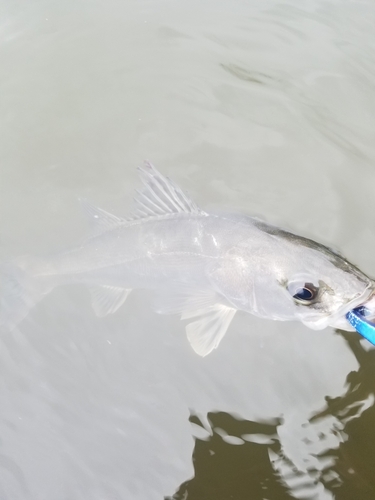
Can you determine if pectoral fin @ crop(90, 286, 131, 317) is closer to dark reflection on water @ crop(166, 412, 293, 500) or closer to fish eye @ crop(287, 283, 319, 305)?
dark reflection on water @ crop(166, 412, 293, 500)

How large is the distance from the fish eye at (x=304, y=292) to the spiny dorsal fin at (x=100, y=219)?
4.65ft

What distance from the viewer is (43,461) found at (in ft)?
11.2

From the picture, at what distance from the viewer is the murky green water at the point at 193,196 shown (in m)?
3.28

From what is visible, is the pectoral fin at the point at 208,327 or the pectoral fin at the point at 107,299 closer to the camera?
the pectoral fin at the point at 208,327

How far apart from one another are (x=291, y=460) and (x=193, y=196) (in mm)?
2381

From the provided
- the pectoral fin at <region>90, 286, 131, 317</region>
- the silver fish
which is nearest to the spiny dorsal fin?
the silver fish

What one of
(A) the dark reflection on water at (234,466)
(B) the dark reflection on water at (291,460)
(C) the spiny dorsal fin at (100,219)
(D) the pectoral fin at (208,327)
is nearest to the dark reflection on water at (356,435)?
(B) the dark reflection on water at (291,460)


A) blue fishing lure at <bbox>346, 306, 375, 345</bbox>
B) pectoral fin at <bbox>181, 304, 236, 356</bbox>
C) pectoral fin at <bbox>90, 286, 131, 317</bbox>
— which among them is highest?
blue fishing lure at <bbox>346, 306, 375, 345</bbox>

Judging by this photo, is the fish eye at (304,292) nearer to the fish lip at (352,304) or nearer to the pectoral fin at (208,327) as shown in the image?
the fish lip at (352,304)

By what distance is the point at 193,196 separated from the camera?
427 centimetres

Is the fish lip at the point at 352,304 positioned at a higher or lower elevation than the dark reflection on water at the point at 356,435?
higher

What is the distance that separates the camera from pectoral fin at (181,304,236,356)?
3.37 metres

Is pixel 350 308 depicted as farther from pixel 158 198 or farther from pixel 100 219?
pixel 100 219

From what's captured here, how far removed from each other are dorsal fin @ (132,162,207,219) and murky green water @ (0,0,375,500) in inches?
33.6
